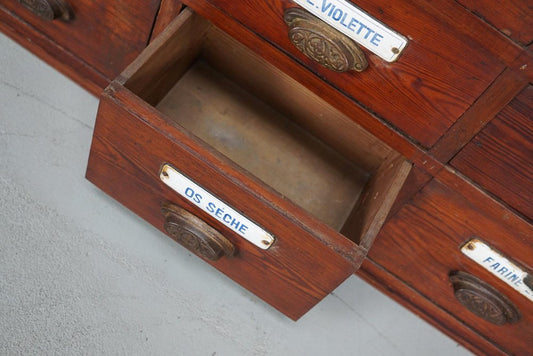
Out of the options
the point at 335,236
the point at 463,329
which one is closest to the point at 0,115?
the point at 335,236

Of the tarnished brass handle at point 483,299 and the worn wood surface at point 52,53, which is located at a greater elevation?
the tarnished brass handle at point 483,299

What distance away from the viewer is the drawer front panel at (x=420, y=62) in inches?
24.9

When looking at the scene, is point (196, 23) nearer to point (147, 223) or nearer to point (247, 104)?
point (247, 104)

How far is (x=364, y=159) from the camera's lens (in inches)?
40.1

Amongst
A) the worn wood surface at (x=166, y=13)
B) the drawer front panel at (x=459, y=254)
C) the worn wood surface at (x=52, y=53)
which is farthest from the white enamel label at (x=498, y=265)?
the worn wood surface at (x=52, y=53)

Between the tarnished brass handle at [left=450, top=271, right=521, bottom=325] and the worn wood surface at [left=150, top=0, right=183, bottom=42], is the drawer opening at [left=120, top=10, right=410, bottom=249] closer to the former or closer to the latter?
the worn wood surface at [left=150, top=0, right=183, bottom=42]

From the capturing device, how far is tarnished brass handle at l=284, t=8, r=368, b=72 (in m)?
0.70

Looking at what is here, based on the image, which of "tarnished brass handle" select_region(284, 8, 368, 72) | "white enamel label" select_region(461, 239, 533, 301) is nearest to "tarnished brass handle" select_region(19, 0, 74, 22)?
"tarnished brass handle" select_region(284, 8, 368, 72)

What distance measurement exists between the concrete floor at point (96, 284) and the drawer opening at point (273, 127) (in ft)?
0.49

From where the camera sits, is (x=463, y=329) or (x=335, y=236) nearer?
(x=335, y=236)

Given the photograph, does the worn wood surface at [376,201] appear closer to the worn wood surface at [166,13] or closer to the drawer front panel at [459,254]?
the drawer front panel at [459,254]

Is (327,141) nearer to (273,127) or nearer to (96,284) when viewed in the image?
(273,127)

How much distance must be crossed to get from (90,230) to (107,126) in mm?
224

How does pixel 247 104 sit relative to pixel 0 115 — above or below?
above
